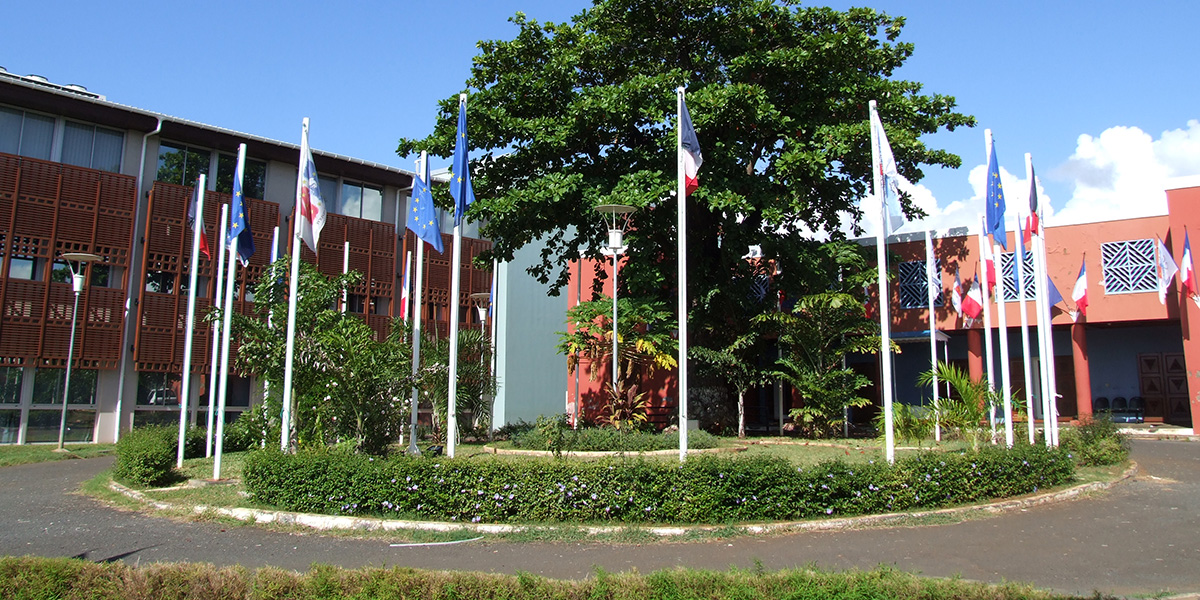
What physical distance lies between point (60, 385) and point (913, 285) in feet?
87.4

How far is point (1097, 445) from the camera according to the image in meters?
14.8

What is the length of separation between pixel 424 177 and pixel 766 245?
9.70m

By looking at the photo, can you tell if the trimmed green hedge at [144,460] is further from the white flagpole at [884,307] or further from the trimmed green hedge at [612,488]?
the white flagpole at [884,307]

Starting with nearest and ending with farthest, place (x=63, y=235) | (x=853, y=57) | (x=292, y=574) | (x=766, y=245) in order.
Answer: (x=292, y=574)
(x=853, y=57)
(x=766, y=245)
(x=63, y=235)

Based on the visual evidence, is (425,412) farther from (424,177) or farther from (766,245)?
(424,177)

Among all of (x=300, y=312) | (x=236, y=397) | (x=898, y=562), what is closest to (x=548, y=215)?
(x=300, y=312)

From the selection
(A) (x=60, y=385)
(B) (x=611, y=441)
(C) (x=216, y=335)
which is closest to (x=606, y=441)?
(B) (x=611, y=441)

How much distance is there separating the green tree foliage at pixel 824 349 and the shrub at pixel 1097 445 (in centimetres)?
520

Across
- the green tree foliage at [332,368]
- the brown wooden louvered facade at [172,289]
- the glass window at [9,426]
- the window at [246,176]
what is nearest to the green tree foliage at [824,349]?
the green tree foliage at [332,368]

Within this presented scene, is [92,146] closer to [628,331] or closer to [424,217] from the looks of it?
[628,331]

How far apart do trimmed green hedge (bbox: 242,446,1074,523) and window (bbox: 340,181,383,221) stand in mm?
22303

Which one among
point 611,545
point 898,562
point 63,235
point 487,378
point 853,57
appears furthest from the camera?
point 63,235

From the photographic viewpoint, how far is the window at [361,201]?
31562mm

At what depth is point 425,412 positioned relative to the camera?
32625 mm
